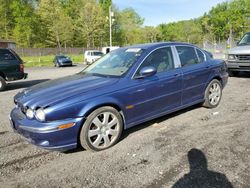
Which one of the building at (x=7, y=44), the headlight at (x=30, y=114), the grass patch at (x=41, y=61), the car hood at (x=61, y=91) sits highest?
the building at (x=7, y=44)

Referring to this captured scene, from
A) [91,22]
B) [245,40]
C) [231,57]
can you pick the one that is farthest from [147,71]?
[91,22]

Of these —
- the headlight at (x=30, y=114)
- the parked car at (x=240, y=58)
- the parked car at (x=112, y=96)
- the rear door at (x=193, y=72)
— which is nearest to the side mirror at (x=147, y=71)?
the parked car at (x=112, y=96)

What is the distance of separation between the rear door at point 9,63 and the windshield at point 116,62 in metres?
6.83

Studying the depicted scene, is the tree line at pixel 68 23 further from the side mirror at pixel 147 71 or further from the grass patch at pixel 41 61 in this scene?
the side mirror at pixel 147 71

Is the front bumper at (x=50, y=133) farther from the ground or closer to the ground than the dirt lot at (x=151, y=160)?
farther from the ground

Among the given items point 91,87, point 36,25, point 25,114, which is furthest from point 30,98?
point 36,25

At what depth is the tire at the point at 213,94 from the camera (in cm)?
624

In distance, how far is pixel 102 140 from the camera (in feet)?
14.1

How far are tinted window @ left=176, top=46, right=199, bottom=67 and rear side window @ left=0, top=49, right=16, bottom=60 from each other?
8.27 m

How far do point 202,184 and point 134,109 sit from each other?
5.91 feet

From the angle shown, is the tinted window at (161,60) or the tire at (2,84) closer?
the tinted window at (161,60)

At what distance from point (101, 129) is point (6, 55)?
8.65 meters

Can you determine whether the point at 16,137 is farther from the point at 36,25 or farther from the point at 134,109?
the point at 36,25

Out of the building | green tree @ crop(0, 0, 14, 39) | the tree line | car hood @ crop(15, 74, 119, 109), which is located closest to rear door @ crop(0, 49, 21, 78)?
car hood @ crop(15, 74, 119, 109)
